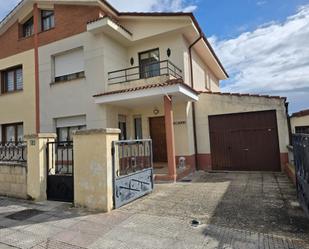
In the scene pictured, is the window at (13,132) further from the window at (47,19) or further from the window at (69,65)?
the window at (47,19)

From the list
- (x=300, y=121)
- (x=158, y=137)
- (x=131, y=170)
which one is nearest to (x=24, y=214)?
(x=131, y=170)

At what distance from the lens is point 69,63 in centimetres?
1341

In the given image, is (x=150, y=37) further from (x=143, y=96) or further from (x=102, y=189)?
(x=102, y=189)

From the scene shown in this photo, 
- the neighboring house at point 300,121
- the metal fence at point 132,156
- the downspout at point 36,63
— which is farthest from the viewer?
the downspout at point 36,63

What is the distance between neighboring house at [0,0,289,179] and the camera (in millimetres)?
11406

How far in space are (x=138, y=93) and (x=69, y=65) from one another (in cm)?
545

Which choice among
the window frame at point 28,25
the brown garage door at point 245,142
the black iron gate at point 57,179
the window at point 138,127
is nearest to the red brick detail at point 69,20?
the window frame at point 28,25

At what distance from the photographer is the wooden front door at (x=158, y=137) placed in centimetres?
1304

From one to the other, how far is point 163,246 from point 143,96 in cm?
707

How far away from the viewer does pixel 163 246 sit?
4.18 metres

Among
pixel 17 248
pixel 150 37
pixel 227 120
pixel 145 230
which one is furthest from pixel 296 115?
pixel 17 248

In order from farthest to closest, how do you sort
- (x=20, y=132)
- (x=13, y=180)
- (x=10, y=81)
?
(x=10, y=81)
(x=20, y=132)
(x=13, y=180)

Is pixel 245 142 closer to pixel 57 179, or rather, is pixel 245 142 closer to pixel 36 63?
pixel 57 179

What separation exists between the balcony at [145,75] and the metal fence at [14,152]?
17.3ft
